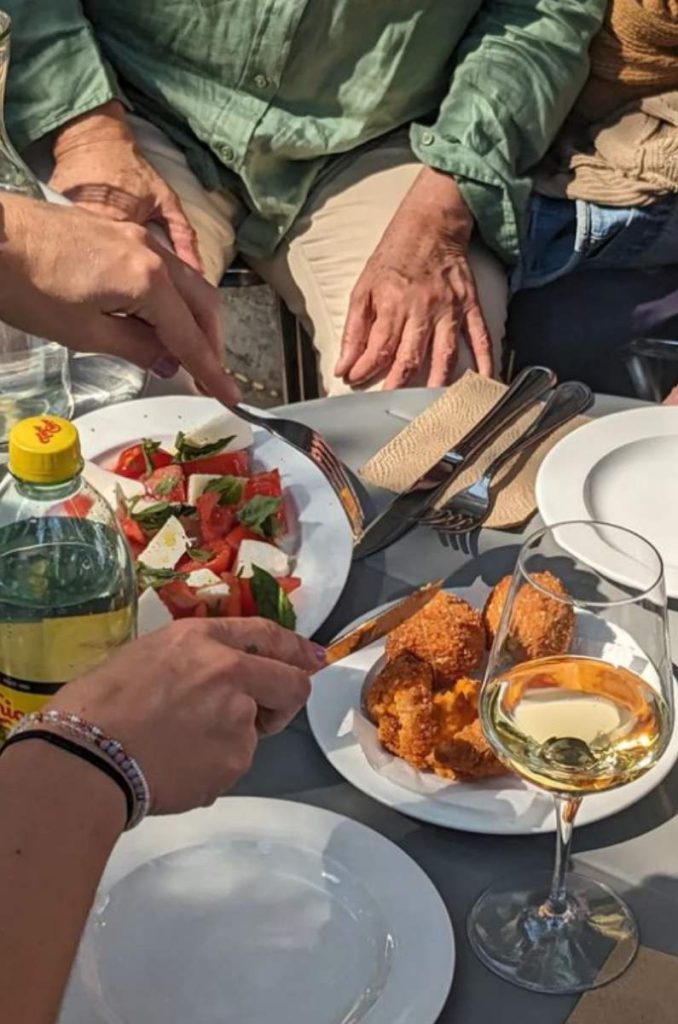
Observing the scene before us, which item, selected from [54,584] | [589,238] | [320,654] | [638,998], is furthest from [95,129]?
[638,998]

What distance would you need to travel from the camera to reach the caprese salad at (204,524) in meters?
1.06

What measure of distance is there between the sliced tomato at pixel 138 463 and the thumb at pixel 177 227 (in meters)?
0.71

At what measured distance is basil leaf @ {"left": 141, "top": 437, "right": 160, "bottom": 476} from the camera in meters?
1.23

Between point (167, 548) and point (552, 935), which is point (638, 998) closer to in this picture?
point (552, 935)

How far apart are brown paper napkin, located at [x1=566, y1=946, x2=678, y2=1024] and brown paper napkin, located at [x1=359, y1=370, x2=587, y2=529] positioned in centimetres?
49

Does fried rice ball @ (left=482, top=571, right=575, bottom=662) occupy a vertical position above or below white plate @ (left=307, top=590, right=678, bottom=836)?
above

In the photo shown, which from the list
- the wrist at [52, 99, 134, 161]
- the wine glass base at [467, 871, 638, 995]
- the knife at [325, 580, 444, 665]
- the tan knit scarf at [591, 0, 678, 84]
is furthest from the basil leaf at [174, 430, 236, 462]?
the tan knit scarf at [591, 0, 678, 84]

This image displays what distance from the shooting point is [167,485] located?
1.19 metres

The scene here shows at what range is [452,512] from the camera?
3.95 ft

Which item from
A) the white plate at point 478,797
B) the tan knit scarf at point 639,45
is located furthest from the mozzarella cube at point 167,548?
the tan knit scarf at point 639,45

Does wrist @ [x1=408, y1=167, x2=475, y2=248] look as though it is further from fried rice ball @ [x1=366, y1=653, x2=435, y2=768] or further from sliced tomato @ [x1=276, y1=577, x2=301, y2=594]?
fried rice ball @ [x1=366, y1=653, x2=435, y2=768]

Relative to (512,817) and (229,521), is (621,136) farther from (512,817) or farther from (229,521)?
(512,817)

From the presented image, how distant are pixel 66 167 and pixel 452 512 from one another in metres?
1.00

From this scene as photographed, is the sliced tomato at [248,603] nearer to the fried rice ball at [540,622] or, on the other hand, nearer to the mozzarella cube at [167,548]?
the mozzarella cube at [167,548]
